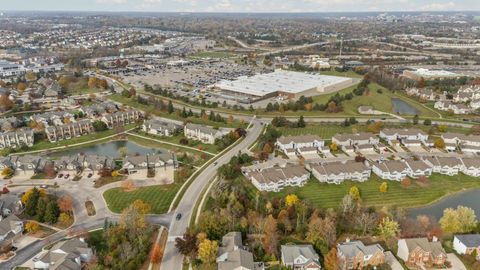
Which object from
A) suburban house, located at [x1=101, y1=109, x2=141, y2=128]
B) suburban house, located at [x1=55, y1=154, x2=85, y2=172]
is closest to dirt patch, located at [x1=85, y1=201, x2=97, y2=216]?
suburban house, located at [x1=55, y1=154, x2=85, y2=172]

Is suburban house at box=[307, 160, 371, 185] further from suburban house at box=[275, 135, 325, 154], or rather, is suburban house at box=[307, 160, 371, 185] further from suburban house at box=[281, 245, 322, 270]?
suburban house at box=[281, 245, 322, 270]

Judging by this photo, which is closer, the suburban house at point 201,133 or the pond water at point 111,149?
the pond water at point 111,149

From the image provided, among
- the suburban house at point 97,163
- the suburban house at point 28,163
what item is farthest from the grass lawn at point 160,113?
the suburban house at point 28,163

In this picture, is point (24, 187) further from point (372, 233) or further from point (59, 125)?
point (372, 233)

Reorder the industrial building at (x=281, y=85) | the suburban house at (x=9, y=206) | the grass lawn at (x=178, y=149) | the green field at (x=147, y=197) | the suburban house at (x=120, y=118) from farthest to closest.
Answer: the industrial building at (x=281, y=85), the suburban house at (x=120, y=118), the grass lawn at (x=178, y=149), the green field at (x=147, y=197), the suburban house at (x=9, y=206)

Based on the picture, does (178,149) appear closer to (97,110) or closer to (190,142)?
(190,142)

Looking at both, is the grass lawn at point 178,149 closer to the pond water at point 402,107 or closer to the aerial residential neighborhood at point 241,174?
the aerial residential neighborhood at point 241,174

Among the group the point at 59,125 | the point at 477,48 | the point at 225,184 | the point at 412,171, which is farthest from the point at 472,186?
the point at 477,48
